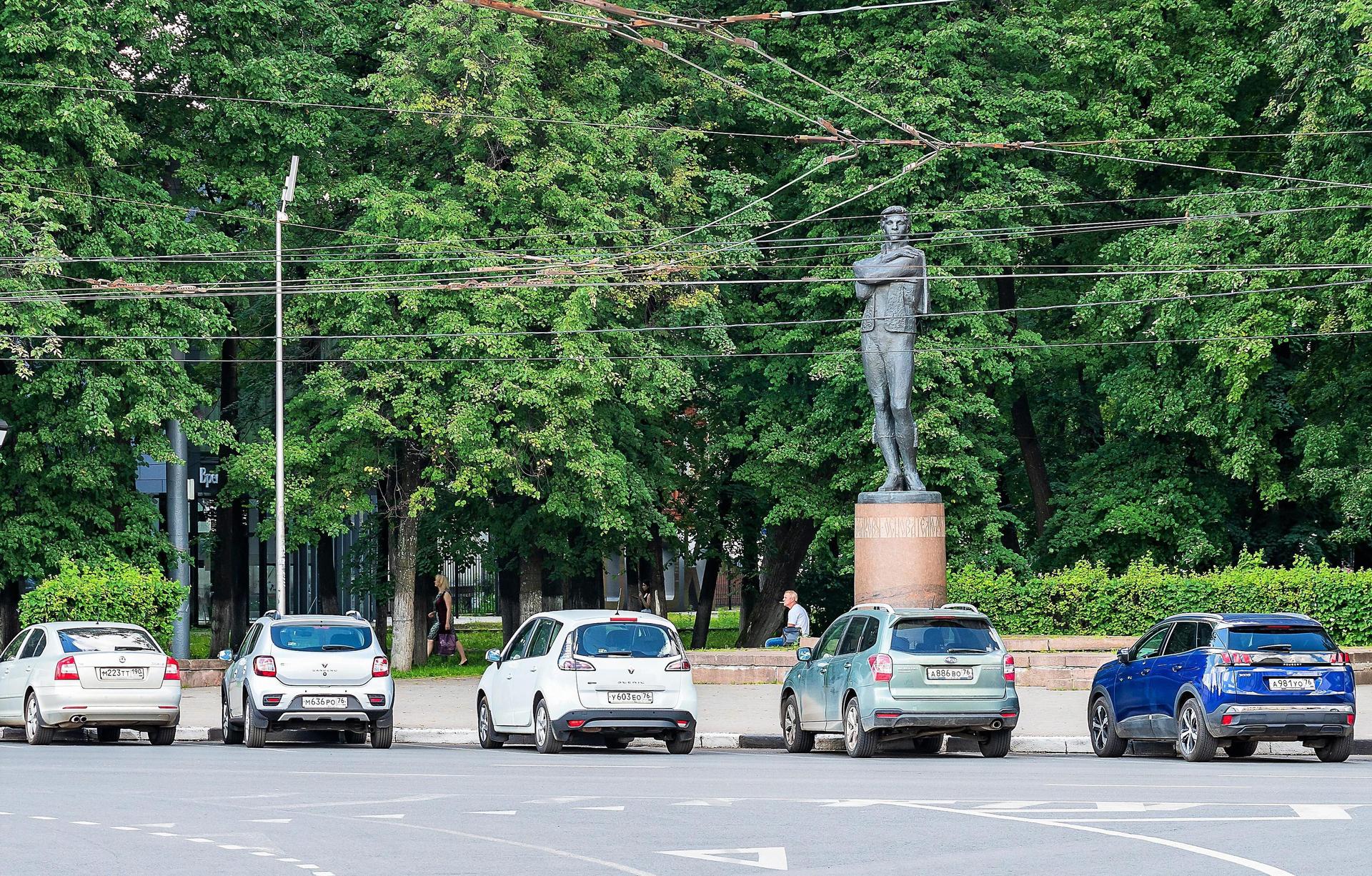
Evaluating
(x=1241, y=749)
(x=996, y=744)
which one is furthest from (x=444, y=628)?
(x=1241, y=749)

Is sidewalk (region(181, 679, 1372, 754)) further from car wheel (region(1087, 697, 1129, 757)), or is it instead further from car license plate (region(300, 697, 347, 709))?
car license plate (region(300, 697, 347, 709))

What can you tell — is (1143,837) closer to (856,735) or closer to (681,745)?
(856,735)

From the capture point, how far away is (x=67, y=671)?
23219 mm

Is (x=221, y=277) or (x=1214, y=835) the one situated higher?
(x=221, y=277)

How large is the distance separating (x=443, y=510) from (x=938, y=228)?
12081 mm

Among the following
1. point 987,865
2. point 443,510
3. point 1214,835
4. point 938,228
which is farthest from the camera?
point 443,510

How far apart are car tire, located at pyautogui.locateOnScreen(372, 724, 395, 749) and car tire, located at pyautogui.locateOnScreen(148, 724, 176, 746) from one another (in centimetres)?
293

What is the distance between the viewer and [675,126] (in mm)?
38500

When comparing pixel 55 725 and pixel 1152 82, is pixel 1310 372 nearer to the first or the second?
pixel 1152 82

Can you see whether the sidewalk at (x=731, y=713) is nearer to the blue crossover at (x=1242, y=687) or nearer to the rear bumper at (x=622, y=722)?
the blue crossover at (x=1242, y=687)

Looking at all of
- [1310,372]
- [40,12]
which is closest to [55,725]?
[40,12]

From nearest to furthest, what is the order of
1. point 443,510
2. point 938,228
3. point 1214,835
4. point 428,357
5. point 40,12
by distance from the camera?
point 1214,835 < point 40,12 < point 428,357 < point 938,228 < point 443,510

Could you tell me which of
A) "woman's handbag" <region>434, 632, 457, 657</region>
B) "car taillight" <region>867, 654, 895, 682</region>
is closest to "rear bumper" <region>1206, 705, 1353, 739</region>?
"car taillight" <region>867, 654, 895, 682</region>

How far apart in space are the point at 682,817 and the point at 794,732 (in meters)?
8.49
